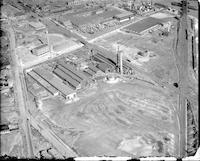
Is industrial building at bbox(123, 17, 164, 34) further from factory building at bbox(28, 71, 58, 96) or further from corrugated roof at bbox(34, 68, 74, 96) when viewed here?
factory building at bbox(28, 71, 58, 96)

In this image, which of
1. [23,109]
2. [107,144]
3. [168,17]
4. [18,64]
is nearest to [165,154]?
[107,144]

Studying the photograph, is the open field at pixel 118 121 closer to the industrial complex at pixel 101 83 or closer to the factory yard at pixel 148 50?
Result: the industrial complex at pixel 101 83

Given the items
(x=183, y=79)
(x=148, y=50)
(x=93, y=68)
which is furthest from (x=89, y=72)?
(x=183, y=79)

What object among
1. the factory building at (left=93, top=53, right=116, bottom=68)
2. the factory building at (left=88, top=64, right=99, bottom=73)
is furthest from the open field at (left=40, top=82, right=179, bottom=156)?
the factory building at (left=93, top=53, right=116, bottom=68)

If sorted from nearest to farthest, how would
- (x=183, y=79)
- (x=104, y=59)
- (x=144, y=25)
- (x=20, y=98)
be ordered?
(x=20, y=98) → (x=183, y=79) → (x=104, y=59) → (x=144, y=25)

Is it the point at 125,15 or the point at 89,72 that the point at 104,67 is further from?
the point at 125,15

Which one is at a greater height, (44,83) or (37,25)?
(37,25)

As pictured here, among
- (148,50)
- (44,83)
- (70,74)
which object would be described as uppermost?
(148,50)
